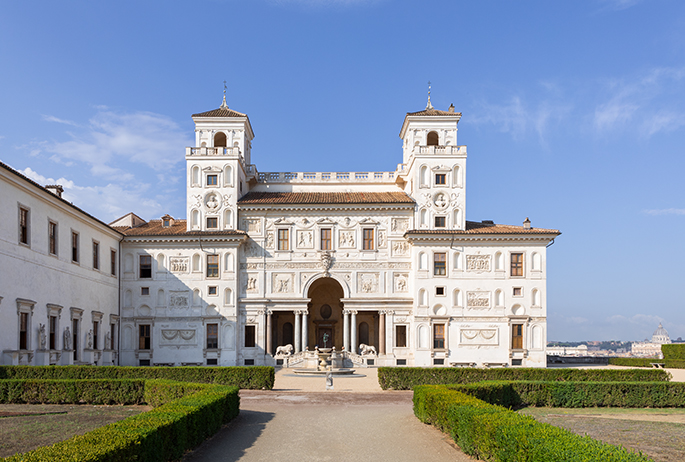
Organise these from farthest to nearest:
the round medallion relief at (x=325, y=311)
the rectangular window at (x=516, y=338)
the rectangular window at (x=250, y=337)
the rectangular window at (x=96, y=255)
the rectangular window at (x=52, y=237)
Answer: the round medallion relief at (x=325, y=311)
the rectangular window at (x=250, y=337)
the rectangular window at (x=516, y=338)
the rectangular window at (x=96, y=255)
the rectangular window at (x=52, y=237)

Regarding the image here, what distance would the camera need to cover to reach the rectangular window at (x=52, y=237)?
104 feet

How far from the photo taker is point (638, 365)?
47.5 m

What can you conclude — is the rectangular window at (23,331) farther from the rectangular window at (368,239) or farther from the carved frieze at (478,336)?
the carved frieze at (478,336)

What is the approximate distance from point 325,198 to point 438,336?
13295 mm

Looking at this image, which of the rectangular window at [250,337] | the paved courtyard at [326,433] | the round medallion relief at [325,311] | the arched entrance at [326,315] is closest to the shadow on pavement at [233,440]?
the paved courtyard at [326,433]

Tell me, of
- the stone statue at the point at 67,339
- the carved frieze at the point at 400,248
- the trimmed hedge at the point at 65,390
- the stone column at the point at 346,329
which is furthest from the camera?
the carved frieze at the point at 400,248

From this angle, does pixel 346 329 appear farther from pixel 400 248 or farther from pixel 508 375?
Result: pixel 508 375

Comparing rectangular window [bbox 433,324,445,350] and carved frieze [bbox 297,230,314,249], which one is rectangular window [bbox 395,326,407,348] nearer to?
rectangular window [bbox 433,324,445,350]

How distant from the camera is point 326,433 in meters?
14.6

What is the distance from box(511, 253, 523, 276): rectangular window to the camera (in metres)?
43.2

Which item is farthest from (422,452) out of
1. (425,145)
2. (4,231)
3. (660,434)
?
(425,145)

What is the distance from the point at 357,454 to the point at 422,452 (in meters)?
1.44

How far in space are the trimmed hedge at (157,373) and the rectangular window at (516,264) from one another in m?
23.8

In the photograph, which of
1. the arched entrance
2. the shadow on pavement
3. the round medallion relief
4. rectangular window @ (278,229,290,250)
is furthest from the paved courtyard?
the round medallion relief
